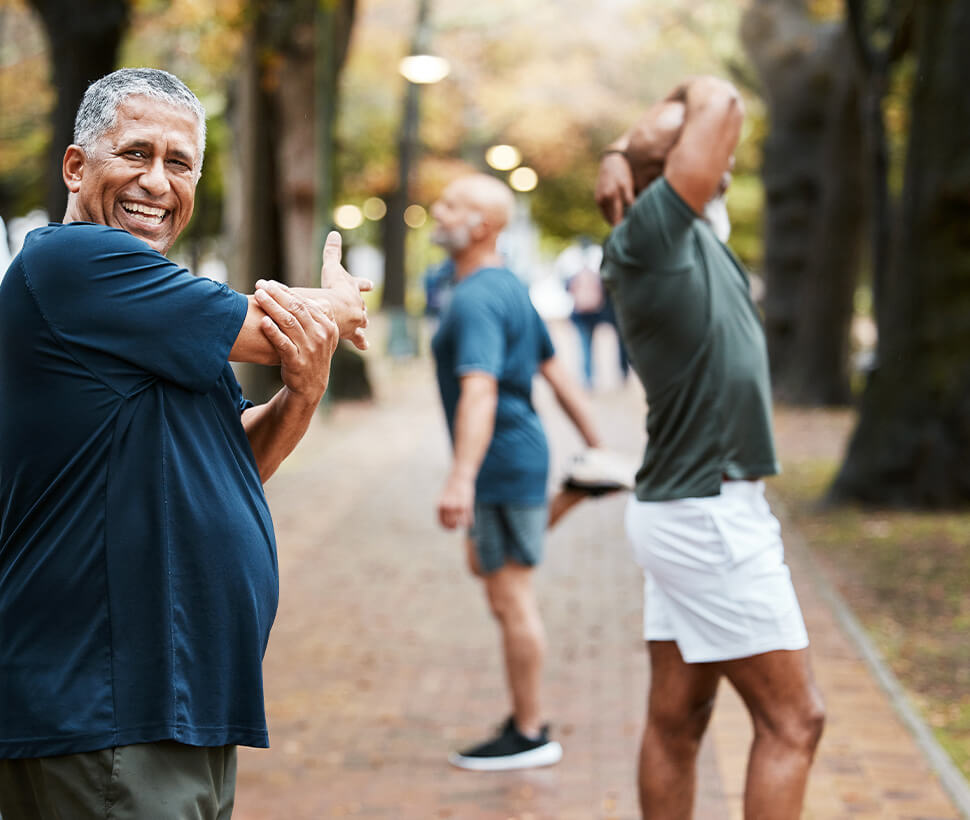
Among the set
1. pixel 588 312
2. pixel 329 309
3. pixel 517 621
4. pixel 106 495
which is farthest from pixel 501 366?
pixel 588 312

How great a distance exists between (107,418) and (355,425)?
1533cm

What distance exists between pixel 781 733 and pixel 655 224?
131 centimetres

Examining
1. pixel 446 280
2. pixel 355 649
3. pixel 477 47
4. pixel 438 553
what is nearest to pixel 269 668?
pixel 355 649

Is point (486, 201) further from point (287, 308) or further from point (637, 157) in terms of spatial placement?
point (287, 308)

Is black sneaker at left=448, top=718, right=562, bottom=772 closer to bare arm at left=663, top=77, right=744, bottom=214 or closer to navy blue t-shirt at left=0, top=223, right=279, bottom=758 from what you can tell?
bare arm at left=663, top=77, right=744, bottom=214

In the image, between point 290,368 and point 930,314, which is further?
point 930,314

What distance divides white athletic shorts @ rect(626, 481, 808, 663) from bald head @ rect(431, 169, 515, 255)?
6.30 ft

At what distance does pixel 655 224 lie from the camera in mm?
3406

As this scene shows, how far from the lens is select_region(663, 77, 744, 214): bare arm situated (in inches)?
133

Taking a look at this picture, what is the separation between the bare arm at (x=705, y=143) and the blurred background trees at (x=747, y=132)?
6.40m

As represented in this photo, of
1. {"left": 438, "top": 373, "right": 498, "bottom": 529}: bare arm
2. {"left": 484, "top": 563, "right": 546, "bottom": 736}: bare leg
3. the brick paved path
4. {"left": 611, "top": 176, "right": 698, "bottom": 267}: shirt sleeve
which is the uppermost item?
{"left": 611, "top": 176, "right": 698, "bottom": 267}: shirt sleeve

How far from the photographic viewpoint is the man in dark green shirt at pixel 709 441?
345 centimetres

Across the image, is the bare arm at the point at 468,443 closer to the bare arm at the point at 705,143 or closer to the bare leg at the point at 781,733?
the bare leg at the point at 781,733

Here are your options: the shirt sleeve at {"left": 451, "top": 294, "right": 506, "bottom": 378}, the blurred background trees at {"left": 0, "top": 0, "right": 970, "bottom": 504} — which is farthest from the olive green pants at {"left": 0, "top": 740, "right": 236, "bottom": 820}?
the blurred background trees at {"left": 0, "top": 0, "right": 970, "bottom": 504}
